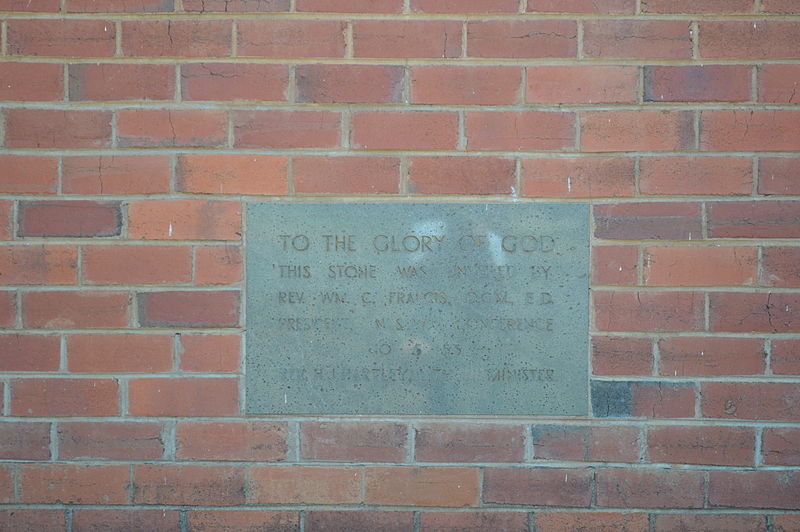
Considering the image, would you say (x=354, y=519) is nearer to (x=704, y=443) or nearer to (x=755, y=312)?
(x=704, y=443)

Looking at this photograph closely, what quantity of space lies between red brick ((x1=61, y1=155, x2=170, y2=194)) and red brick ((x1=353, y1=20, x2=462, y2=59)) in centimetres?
59

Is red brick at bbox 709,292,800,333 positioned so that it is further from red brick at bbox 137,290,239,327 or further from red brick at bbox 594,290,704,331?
red brick at bbox 137,290,239,327

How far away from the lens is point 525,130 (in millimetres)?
1969

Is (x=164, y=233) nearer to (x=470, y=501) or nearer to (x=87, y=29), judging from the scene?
(x=87, y=29)

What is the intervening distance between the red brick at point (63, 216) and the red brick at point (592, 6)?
4.04ft

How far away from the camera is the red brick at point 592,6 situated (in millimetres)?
1960

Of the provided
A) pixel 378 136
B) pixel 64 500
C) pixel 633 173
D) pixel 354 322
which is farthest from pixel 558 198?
pixel 64 500

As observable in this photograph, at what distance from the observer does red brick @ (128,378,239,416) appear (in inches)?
78.4

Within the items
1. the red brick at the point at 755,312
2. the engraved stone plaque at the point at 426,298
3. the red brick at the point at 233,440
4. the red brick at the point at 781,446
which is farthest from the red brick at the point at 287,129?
the red brick at the point at 781,446

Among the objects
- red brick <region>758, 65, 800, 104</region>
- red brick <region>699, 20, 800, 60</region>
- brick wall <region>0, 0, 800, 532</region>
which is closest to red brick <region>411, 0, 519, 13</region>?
brick wall <region>0, 0, 800, 532</region>

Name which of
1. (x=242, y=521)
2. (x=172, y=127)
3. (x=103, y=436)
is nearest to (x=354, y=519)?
(x=242, y=521)

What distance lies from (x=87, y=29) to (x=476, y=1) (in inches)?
39.3

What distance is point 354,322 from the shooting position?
6.49ft

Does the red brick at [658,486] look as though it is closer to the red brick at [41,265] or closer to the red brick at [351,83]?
the red brick at [351,83]
